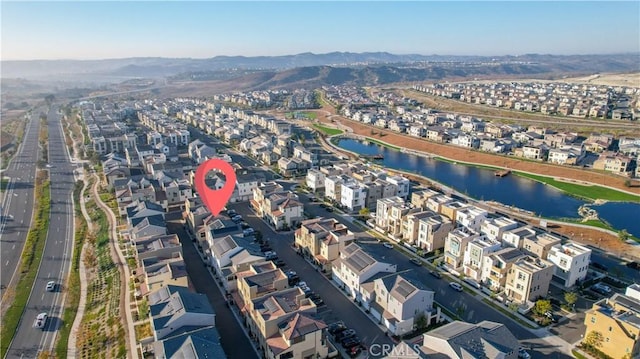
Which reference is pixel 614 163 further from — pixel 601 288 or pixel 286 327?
pixel 286 327

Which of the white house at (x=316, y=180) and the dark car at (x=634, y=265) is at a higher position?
the white house at (x=316, y=180)

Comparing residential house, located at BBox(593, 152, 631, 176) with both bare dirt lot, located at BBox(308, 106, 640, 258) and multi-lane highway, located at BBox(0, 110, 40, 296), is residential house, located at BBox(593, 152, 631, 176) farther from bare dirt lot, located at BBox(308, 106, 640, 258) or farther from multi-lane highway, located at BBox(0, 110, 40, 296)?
multi-lane highway, located at BBox(0, 110, 40, 296)

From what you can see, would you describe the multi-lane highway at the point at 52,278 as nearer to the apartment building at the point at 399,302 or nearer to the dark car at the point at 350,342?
the dark car at the point at 350,342

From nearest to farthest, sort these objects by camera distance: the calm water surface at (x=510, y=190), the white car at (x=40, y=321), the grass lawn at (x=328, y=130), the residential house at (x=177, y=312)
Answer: the residential house at (x=177, y=312), the white car at (x=40, y=321), the calm water surface at (x=510, y=190), the grass lawn at (x=328, y=130)

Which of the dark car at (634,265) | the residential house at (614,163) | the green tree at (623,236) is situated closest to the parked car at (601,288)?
the dark car at (634,265)

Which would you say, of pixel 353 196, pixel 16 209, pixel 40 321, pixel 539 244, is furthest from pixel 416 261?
pixel 16 209

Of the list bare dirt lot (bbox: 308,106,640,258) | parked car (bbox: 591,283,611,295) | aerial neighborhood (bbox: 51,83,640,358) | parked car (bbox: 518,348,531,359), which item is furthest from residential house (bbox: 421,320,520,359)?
bare dirt lot (bbox: 308,106,640,258)

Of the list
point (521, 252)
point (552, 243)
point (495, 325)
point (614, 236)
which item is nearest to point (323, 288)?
point (495, 325)
